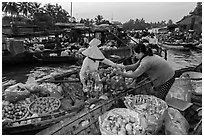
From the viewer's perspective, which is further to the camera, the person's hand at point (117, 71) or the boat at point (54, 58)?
the boat at point (54, 58)

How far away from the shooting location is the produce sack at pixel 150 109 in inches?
82.4

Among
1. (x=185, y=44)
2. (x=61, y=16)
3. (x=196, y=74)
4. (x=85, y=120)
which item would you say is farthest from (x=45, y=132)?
(x=61, y=16)

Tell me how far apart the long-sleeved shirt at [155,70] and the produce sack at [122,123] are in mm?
928

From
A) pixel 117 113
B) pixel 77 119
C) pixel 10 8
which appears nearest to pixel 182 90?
pixel 117 113

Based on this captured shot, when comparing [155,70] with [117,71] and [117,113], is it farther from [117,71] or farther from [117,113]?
[117,113]

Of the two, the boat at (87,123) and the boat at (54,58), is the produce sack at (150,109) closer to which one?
the boat at (87,123)

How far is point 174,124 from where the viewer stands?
2354 millimetres

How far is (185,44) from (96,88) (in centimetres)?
1697

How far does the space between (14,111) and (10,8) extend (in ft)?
111

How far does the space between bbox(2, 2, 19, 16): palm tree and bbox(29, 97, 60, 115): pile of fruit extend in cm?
3341

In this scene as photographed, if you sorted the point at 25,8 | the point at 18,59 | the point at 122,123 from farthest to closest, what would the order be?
the point at 25,8
the point at 18,59
the point at 122,123

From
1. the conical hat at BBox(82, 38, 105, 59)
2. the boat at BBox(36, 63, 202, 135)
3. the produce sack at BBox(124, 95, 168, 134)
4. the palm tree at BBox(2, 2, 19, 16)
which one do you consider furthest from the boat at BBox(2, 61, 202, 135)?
the palm tree at BBox(2, 2, 19, 16)

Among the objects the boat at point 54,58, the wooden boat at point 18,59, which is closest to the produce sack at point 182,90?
the boat at point 54,58

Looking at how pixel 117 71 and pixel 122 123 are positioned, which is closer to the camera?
pixel 122 123
